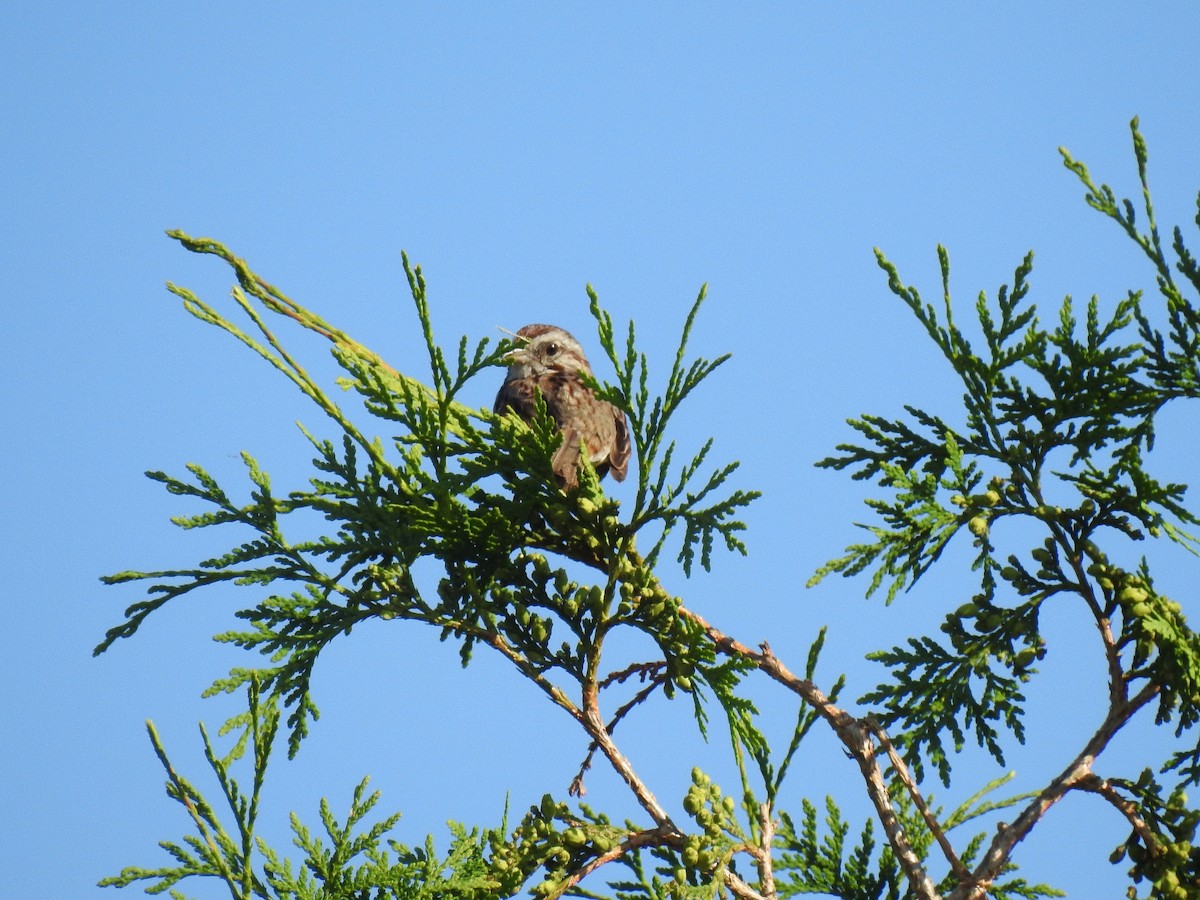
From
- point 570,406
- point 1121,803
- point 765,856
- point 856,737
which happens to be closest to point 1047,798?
point 1121,803

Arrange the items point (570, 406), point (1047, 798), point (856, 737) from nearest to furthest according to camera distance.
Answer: point (1047, 798) → point (856, 737) → point (570, 406)

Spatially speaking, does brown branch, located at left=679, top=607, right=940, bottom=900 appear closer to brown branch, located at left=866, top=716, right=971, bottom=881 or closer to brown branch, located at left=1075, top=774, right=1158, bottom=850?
brown branch, located at left=866, top=716, right=971, bottom=881

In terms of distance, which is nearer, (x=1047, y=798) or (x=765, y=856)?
(x=1047, y=798)

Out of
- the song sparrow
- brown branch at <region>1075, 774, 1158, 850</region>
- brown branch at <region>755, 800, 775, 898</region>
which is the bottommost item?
brown branch at <region>1075, 774, 1158, 850</region>

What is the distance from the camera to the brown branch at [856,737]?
13.8ft

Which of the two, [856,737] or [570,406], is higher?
[570,406]

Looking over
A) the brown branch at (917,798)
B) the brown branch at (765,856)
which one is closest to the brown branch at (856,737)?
the brown branch at (917,798)

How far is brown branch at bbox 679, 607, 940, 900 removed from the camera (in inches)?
166

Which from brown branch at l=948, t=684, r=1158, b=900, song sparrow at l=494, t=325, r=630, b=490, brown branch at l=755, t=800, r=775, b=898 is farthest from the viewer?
song sparrow at l=494, t=325, r=630, b=490

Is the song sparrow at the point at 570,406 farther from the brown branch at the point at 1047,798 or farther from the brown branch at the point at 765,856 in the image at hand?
the brown branch at the point at 1047,798

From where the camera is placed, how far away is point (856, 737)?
4.46 m

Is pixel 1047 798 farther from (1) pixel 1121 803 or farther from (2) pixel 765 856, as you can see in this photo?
(2) pixel 765 856

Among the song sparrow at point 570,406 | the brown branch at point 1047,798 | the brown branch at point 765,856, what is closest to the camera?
the brown branch at point 1047,798

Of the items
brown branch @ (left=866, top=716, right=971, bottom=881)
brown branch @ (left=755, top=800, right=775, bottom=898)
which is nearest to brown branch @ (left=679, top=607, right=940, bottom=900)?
brown branch @ (left=866, top=716, right=971, bottom=881)
